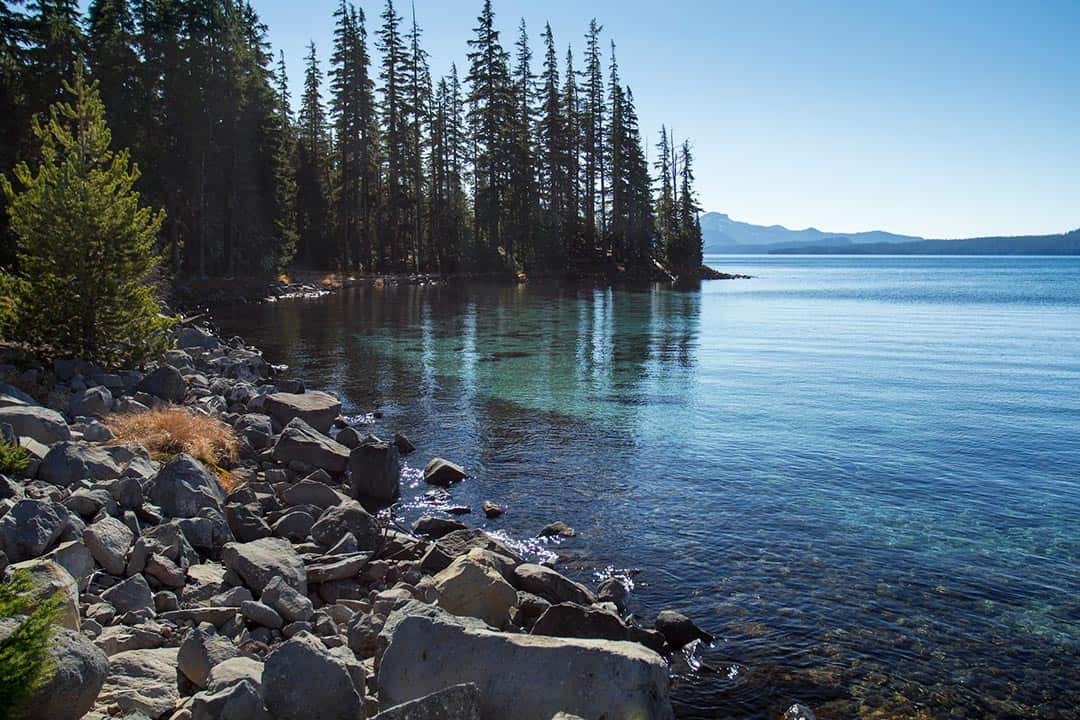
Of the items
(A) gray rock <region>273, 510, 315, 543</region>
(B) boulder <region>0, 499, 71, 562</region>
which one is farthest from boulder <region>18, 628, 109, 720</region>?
(A) gray rock <region>273, 510, 315, 543</region>

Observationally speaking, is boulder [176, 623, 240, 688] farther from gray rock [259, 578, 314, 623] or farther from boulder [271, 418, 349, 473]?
boulder [271, 418, 349, 473]

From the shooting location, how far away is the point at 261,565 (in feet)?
27.8

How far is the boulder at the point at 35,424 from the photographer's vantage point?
1078 centimetres

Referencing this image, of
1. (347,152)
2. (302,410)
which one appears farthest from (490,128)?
(302,410)

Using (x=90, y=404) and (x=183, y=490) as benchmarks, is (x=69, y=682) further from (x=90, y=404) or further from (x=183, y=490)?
(x=90, y=404)

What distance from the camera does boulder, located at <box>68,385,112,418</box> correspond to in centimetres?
1342

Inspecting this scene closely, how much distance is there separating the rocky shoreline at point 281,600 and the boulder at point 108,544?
3cm

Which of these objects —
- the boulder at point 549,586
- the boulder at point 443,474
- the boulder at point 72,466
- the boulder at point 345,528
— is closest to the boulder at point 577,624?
the boulder at point 549,586

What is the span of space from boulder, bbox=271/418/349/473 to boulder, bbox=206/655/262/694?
7.99 metres

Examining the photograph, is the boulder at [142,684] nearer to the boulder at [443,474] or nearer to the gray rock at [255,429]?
the boulder at [443,474]

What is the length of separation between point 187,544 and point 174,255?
45.9 meters

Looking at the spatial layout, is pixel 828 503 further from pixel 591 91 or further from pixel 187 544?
pixel 591 91

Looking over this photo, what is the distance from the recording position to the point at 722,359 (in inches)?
1192

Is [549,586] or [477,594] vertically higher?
[477,594]
